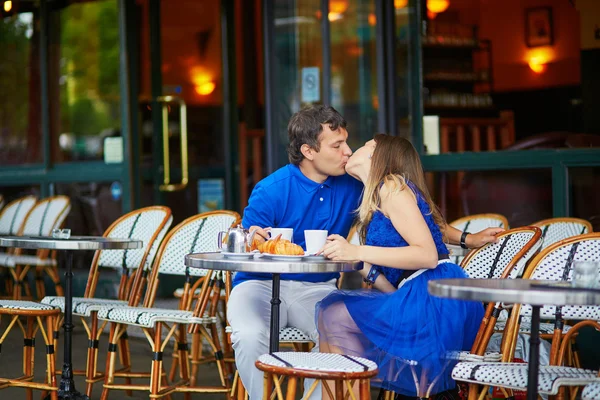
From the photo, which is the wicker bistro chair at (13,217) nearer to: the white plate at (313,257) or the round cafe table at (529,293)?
the white plate at (313,257)

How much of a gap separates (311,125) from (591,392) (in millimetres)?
1687

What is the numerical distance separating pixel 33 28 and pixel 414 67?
3935 mm

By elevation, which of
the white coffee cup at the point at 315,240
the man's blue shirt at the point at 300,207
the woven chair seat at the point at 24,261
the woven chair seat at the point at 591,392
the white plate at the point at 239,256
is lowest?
the woven chair seat at the point at 591,392

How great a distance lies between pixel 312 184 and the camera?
4109mm

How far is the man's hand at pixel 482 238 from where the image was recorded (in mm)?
3900

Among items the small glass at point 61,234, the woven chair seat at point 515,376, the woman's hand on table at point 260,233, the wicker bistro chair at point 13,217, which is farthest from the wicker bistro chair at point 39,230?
the woven chair seat at point 515,376

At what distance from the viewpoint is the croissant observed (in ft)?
11.4

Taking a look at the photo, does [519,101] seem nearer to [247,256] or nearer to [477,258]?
[477,258]

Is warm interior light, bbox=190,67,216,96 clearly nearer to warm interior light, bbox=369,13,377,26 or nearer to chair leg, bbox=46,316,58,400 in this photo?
warm interior light, bbox=369,13,377,26

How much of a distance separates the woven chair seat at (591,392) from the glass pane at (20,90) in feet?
21.4

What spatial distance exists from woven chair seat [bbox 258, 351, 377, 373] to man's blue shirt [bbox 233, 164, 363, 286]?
2.75ft

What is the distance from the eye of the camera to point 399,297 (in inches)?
138

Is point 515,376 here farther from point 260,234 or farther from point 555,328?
point 260,234

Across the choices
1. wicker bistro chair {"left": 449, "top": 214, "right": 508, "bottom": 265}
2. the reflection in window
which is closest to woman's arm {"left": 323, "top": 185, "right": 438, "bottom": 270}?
wicker bistro chair {"left": 449, "top": 214, "right": 508, "bottom": 265}
